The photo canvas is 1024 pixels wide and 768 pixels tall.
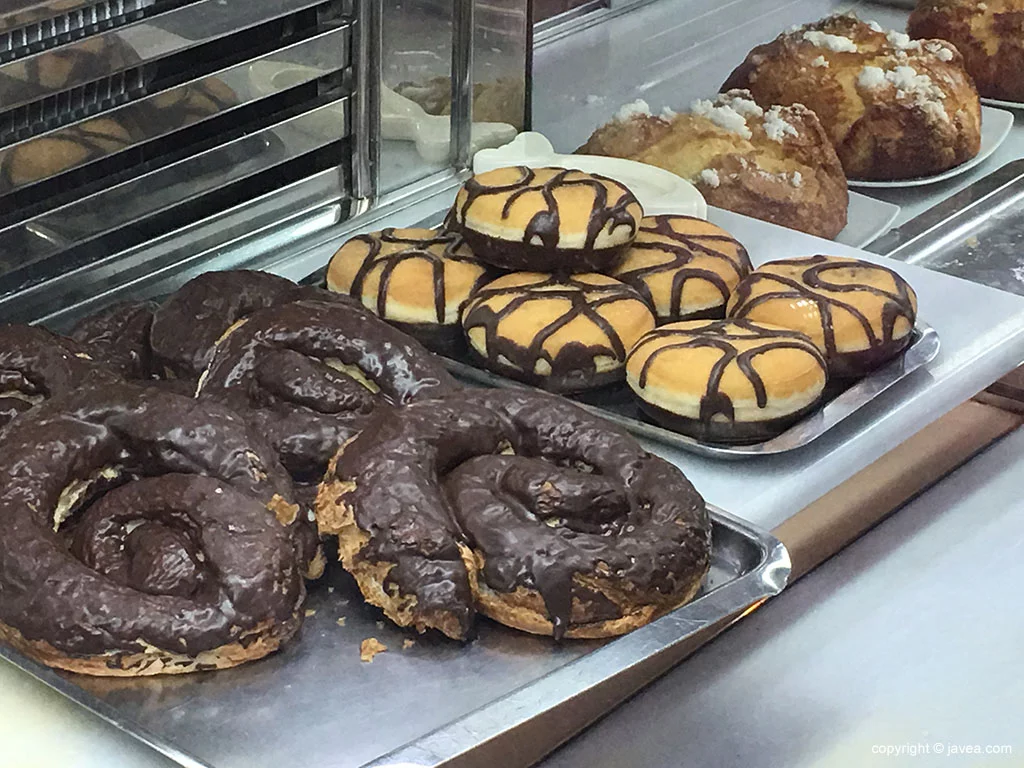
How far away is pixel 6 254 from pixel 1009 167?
1.57 meters

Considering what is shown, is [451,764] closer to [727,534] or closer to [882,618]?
[727,534]

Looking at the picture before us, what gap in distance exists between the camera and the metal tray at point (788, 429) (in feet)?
4.39

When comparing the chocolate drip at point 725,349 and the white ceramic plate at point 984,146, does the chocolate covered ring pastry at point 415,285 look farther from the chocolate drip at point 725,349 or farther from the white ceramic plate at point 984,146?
the white ceramic plate at point 984,146

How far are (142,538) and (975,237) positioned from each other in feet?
4.59

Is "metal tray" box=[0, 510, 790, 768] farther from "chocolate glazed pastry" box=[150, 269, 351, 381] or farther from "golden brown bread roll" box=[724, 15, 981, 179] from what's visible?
"golden brown bread roll" box=[724, 15, 981, 179]

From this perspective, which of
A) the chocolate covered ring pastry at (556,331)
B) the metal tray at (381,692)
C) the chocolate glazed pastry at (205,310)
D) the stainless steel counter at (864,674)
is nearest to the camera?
the metal tray at (381,692)

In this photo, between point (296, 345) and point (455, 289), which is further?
point (455, 289)

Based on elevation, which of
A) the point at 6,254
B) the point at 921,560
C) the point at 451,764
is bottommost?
the point at 921,560

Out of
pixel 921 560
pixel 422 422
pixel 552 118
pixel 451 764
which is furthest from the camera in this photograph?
pixel 552 118

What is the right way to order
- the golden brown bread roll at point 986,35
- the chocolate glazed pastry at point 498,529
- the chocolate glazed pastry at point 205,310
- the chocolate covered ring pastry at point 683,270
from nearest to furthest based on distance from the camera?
the chocolate glazed pastry at point 498,529, the chocolate glazed pastry at point 205,310, the chocolate covered ring pastry at point 683,270, the golden brown bread roll at point 986,35

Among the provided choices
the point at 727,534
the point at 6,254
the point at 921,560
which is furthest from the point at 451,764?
the point at 6,254

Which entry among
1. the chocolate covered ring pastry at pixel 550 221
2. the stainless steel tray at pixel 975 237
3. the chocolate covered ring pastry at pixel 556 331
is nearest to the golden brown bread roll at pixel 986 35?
the stainless steel tray at pixel 975 237

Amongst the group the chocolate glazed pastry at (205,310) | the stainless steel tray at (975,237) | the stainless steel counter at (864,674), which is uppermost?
the chocolate glazed pastry at (205,310)

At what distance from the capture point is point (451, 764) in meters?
0.98
